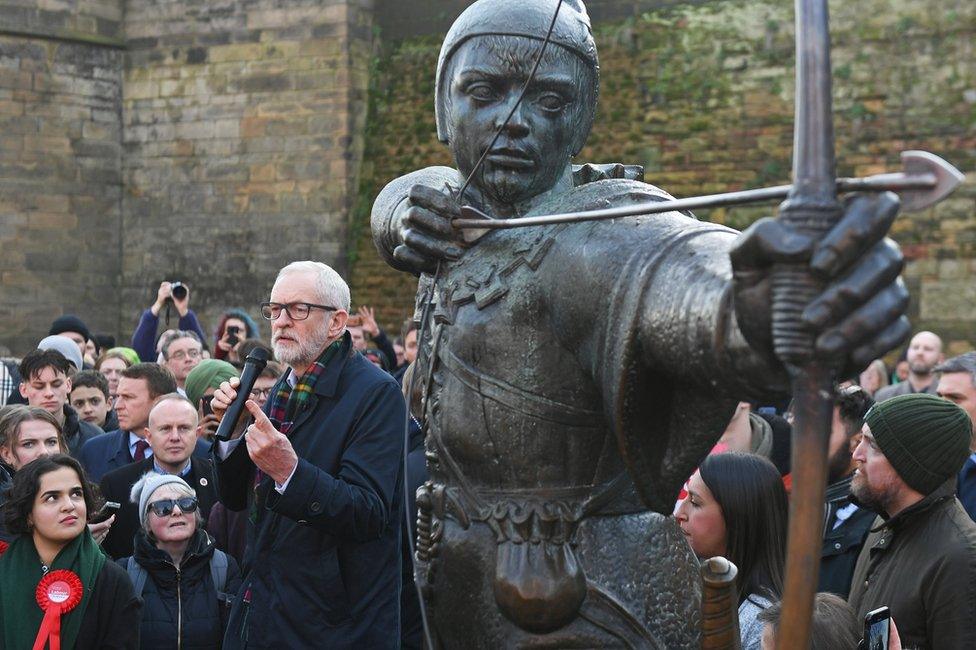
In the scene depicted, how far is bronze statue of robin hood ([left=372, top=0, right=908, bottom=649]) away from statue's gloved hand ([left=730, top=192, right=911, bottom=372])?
1.06 ft

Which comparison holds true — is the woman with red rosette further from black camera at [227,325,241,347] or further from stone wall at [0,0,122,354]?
stone wall at [0,0,122,354]

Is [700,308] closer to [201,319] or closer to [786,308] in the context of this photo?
[786,308]

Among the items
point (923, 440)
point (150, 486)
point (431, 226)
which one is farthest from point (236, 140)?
point (431, 226)

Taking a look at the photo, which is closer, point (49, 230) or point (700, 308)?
point (700, 308)

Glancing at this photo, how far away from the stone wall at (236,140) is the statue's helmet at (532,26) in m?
17.5

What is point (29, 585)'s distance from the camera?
5.18 meters

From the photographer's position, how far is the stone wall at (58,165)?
71.3 ft

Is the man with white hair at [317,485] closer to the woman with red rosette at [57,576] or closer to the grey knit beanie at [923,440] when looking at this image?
the woman with red rosette at [57,576]

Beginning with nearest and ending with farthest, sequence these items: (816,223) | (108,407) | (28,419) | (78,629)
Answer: (816,223)
(78,629)
(28,419)
(108,407)

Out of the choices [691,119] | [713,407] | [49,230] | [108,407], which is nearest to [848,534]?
[713,407]

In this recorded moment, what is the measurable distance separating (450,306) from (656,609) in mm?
699

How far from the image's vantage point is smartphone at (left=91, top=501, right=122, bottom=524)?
593cm

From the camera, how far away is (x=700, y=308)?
91.3 inches

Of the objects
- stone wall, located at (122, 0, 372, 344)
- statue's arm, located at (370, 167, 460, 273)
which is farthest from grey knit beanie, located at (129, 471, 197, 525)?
stone wall, located at (122, 0, 372, 344)
